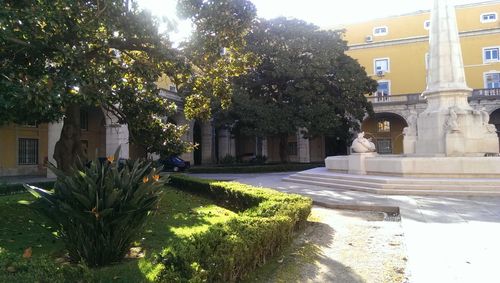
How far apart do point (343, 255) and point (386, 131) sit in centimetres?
4304

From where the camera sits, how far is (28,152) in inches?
1158

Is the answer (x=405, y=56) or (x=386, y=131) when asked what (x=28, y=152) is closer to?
(x=386, y=131)

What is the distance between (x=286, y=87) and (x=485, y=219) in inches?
929

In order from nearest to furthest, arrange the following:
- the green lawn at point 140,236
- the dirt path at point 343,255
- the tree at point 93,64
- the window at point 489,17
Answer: the green lawn at point 140,236 < the dirt path at point 343,255 < the tree at point 93,64 < the window at point 489,17

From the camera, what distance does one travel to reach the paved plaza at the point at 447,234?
4.55m

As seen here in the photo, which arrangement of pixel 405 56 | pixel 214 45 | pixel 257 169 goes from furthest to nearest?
pixel 405 56, pixel 257 169, pixel 214 45

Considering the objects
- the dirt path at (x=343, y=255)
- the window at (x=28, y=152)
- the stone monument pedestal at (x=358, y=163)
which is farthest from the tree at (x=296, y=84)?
the dirt path at (x=343, y=255)

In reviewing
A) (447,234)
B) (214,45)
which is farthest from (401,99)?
(447,234)

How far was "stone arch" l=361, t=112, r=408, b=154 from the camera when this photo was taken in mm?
44969

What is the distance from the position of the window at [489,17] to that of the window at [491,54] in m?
3.42

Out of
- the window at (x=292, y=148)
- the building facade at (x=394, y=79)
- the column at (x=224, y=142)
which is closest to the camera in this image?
the building facade at (x=394, y=79)

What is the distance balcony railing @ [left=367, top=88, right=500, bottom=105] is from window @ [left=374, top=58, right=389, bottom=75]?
6.65 meters

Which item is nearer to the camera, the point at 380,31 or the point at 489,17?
the point at 489,17

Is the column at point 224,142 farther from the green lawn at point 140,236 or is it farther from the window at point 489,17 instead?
the green lawn at point 140,236
